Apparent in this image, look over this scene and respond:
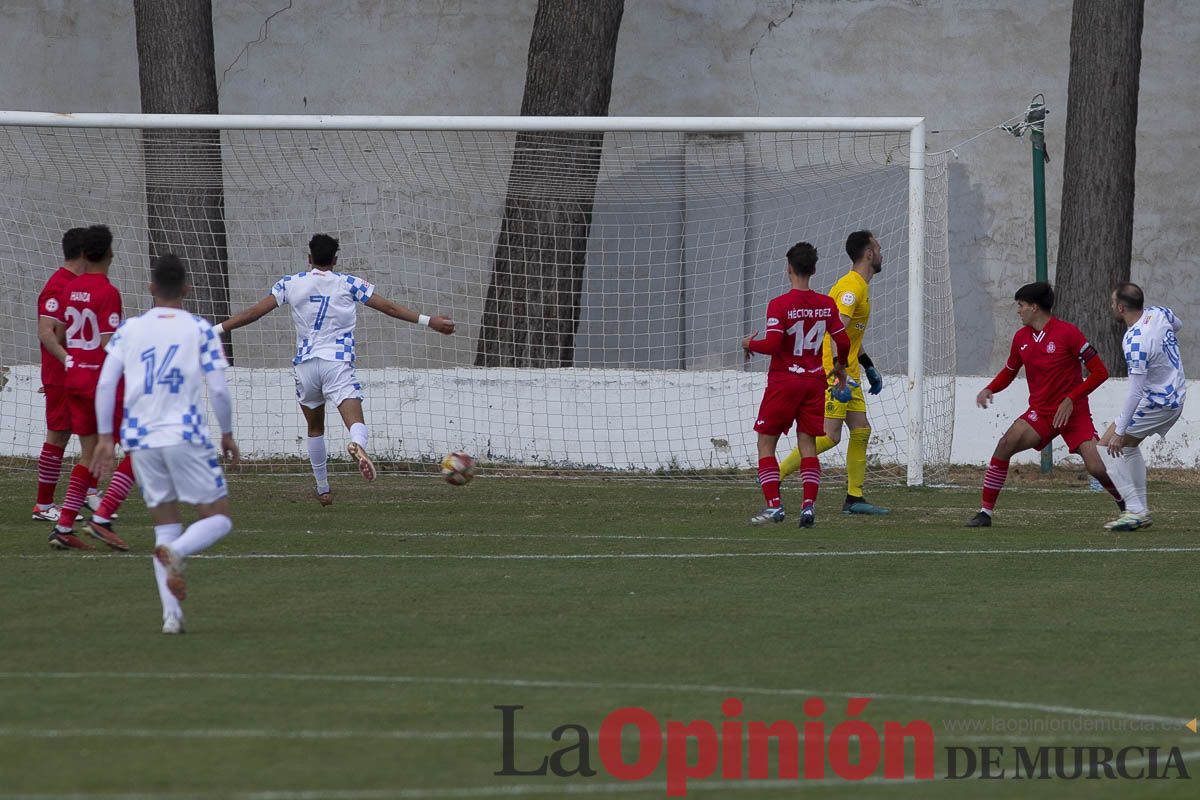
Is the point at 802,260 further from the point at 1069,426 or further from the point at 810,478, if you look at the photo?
the point at 1069,426

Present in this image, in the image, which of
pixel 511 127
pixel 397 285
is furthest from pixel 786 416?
pixel 397 285

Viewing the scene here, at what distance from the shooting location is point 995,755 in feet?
15.7

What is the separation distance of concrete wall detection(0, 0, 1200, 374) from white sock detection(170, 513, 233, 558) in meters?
13.1

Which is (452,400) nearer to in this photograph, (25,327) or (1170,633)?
(25,327)

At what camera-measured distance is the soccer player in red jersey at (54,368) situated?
9.80 meters

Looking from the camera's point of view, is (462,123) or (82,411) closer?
(82,411)

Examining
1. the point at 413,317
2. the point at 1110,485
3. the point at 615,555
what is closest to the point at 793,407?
the point at 615,555

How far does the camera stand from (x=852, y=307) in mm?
11922

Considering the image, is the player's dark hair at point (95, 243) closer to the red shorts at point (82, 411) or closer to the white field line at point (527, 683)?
the red shorts at point (82, 411)

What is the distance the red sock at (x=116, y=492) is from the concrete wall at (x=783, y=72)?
33.9ft

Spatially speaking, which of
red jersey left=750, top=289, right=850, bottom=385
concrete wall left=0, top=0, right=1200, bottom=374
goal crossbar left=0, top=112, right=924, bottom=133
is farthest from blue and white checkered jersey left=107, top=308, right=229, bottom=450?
concrete wall left=0, top=0, right=1200, bottom=374

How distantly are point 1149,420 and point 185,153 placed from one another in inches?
375

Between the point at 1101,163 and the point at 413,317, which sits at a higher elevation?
the point at 1101,163

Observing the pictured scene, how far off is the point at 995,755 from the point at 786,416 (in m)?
6.35
